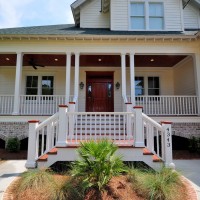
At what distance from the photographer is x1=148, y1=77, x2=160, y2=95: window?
11922 millimetres

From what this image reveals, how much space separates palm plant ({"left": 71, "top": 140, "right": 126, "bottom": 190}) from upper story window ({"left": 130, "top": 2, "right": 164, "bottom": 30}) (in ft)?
28.0

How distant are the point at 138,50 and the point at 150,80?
3106 millimetres

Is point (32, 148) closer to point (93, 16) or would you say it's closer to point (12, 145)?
point (12, 145)

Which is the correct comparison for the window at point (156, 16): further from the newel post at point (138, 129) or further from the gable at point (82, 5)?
the newel post at point (138, 129)

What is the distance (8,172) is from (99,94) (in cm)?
710

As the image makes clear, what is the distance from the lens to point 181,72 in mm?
11250

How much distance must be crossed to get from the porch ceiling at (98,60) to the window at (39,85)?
2.87 ft

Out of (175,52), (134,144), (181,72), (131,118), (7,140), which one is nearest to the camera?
(134,144)

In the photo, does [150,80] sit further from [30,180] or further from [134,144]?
[30,180]

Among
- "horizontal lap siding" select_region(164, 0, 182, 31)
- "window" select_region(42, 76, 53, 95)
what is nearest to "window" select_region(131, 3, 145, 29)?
"horizontal lap siding" select_region(164, 0, 182, 31)

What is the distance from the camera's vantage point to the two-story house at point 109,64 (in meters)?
9.03

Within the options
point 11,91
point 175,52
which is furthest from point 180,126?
point 11,91

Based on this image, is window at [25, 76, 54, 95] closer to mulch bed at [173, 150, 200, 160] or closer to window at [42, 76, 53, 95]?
window at [42, 76, 53, 95]

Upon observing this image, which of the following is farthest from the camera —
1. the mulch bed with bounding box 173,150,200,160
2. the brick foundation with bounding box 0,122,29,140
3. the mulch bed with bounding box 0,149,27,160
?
the brick foundation with bounding box 0,122,29,140
